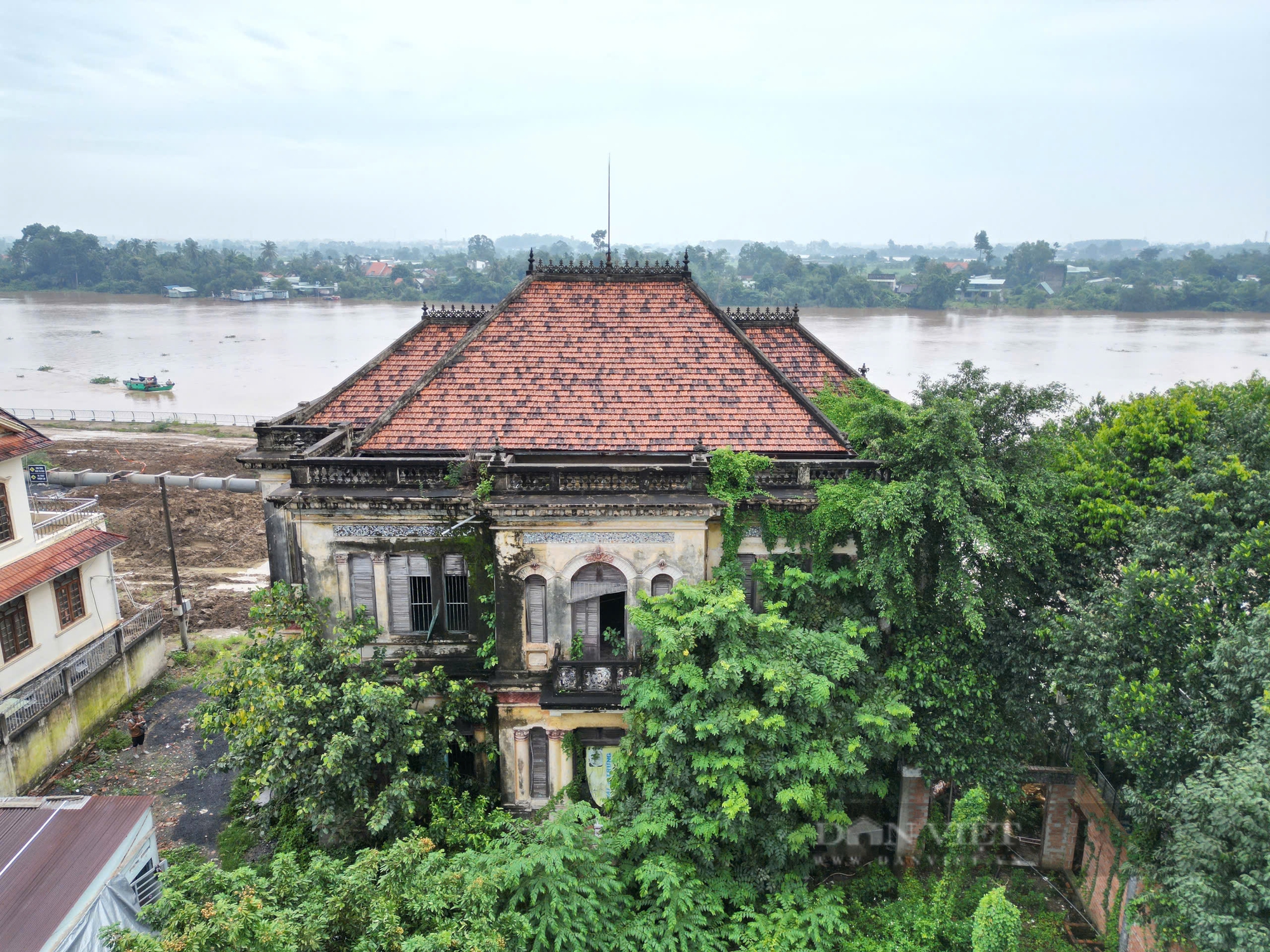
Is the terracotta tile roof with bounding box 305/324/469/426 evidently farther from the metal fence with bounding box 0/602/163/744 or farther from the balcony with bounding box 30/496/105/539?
the balcony with bounding box 30/496/105/539

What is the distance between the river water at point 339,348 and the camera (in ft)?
188

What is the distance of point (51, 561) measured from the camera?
765 inches

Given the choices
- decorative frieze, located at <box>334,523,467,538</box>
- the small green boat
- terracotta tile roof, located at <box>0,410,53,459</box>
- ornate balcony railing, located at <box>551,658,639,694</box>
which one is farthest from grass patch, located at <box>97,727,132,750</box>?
the small green boat

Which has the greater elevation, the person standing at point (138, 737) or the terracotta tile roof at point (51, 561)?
the terracotta tile roof at point (51, 561)

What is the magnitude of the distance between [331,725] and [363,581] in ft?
9.24

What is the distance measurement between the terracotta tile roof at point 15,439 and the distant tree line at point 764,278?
2820 inches

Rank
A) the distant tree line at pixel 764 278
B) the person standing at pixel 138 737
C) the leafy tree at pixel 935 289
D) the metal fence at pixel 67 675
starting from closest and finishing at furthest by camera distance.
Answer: the metal fence at pixel 67 675 → the person standing at pixel 138 737 → the distant tree line at pixel 764 278 → the leafy tree at pixel 935 289

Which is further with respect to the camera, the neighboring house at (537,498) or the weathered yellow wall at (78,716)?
the weathered yellow wall at (78,716)

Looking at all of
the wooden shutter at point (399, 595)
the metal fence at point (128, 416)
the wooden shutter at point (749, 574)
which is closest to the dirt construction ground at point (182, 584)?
the metal fence at point (128, 416)

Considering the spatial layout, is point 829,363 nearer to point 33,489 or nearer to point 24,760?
point 24,760

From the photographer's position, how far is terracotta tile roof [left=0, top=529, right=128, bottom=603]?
59.5 ft

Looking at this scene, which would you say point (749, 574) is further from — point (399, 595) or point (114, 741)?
point (114, 741)

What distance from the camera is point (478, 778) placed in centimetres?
1511

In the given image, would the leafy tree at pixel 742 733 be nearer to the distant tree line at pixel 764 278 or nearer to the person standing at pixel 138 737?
the person standing at pixel 138 737
